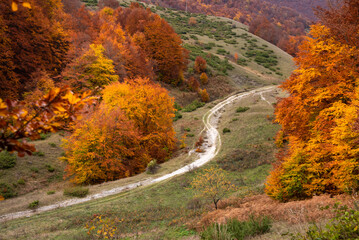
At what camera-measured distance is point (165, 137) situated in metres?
28.3

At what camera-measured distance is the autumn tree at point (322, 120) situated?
9547 mm

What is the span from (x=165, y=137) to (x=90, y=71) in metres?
16.2

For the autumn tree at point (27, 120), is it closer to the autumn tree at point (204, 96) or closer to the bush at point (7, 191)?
the bush at point (7, 191)

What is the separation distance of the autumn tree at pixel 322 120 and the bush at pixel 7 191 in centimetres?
2039

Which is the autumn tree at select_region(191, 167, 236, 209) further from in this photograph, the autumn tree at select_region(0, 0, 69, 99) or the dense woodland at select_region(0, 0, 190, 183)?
the autumn tree at select_region(0, 0, 69, 99)

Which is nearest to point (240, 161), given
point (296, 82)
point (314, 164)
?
point (296, 82)

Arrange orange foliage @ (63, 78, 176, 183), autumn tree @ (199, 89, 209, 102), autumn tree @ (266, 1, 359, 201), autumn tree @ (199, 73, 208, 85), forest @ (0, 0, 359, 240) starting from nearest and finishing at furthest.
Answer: forest @ (0, 0, 359, 240)
autumn tree @ (266, 1, 359, 201)
orange foliage @ (63, 78, 176, 183)
autumn tree @ (199, 89, 209, 102)
autumn tree @ (199, 73, 208, 85)

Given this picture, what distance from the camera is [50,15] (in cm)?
4219

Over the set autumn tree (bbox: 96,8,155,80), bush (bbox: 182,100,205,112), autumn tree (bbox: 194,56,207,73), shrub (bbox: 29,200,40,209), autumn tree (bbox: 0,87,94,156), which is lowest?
bush (bbox: 182,100,205,112)

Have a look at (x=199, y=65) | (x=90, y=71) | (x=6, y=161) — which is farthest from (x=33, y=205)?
(x=199, y=65)

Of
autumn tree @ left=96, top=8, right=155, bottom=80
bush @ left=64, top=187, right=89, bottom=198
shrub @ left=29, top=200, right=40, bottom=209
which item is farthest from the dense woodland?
shrub @ left=29, top=200, right=40, bottom=209

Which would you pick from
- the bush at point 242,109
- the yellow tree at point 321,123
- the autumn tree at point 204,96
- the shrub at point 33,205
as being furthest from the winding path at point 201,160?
the yellow tree at point 321,123

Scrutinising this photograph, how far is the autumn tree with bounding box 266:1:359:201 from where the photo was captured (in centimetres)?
955

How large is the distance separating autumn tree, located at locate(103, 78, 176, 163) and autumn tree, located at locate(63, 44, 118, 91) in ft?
22.5
